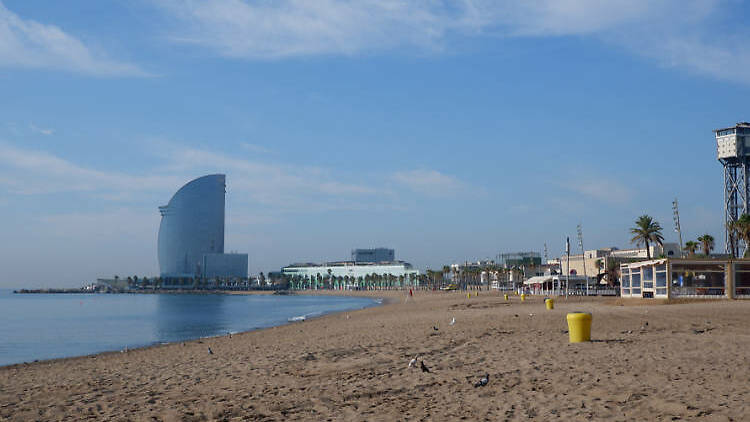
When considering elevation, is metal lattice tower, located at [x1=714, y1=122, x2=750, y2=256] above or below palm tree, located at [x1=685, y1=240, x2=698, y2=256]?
above

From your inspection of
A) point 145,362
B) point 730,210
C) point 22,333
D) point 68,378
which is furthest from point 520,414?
point 730,210

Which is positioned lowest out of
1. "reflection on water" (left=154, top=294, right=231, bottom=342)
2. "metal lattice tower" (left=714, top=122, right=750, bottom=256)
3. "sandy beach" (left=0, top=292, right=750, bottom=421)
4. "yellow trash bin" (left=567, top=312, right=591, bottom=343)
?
"reflection on water" (left=154, top=294, right=231, bottom=342)

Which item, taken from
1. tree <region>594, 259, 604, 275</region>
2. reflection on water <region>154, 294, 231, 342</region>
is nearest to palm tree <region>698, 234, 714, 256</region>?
tree <region>594, 259, 604, 275</region>

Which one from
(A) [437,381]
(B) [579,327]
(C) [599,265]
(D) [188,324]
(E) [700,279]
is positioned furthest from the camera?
(C) [599,265]

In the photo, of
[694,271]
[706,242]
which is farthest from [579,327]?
[706,242]

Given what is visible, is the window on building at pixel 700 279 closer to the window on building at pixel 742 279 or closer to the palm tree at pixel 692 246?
the window on building at pixel 742 279

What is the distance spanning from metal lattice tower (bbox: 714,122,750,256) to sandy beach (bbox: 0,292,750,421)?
73749 mm

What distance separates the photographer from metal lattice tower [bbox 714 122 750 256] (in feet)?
262

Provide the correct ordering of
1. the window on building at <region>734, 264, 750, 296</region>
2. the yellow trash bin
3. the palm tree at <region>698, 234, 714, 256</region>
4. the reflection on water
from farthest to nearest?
the palm tree at <region>698, 234, 714, 256</region>, the reflection on water, the window on building at <region>734, 264, 750, 296</region>, the yellow trash bin

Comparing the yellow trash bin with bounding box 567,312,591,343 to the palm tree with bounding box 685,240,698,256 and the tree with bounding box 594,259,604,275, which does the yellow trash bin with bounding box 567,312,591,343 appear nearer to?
the palm tree with bounding box 685,240,698,256

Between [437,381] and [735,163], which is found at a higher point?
[735,163]

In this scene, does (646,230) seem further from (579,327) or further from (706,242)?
(579,327)

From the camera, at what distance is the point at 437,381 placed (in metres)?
9.61

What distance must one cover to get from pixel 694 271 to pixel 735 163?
6047 cm
